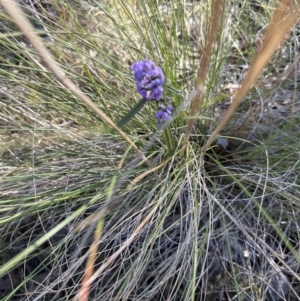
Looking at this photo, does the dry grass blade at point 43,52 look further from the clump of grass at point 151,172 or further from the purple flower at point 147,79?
the clump of grass at point 151,172

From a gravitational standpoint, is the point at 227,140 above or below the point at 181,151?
below

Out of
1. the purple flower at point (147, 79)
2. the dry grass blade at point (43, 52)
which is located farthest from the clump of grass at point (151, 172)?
the dry grass blade at point (43, 52)

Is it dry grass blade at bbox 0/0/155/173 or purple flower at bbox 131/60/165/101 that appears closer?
dry grass blade at bbox 0/0/155/173

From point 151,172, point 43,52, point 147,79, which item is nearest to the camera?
point 43,52

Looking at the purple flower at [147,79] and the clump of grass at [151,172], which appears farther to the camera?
the clump of grass at [151,172]

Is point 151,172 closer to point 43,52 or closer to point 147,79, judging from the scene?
point 147,79

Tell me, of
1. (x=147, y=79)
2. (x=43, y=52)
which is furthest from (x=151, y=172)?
(x=43, y=52)

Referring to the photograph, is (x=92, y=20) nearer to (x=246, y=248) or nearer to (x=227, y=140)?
(x=227, y=140)

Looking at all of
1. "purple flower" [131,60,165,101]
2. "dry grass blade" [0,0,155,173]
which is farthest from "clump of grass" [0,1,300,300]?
"dry grass blade" [0,0,155,173]

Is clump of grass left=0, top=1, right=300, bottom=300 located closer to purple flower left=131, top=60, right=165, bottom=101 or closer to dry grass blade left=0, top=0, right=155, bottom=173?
purple flower left=131, top=60, right=165, bottom=101

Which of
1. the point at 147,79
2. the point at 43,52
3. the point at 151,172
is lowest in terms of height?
the point at 151,172

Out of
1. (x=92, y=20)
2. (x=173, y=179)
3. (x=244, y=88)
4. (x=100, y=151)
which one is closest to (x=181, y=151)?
(x=173, y=179)
